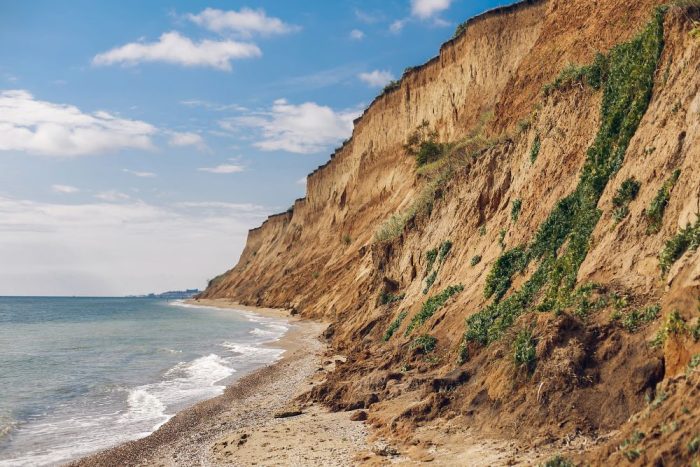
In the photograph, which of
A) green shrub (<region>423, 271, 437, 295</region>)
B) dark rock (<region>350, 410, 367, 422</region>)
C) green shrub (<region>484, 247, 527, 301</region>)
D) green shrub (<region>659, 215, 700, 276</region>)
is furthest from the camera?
green shrub (<region>423, 271, 437, 295</region>)

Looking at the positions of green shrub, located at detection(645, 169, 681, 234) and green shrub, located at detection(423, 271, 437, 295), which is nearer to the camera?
green shrub, located at detection(645, 169, 681, 234)

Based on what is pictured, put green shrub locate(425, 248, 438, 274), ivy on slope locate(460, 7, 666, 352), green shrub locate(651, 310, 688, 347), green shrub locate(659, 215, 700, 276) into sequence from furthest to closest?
green shrub locate(425, 248, 438, 274) → ivy on slope locate(460, 7, 666, 352) → green shrub locate(659, 215, 700, 276) → green shrub locate(651, 310, 688, 347)

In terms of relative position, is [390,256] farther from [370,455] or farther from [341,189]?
[341,189]

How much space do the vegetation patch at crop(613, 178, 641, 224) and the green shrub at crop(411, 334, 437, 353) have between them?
605 centimetres

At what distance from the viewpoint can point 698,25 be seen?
455 inches

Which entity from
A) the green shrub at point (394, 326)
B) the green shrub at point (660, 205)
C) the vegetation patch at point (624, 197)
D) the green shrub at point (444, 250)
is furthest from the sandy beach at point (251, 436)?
the vegetation patch at point (624, 197)

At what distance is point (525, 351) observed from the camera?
32.2 ft

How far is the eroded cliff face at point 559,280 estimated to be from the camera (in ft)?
27.0

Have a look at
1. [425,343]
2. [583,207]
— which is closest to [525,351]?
[583,207]

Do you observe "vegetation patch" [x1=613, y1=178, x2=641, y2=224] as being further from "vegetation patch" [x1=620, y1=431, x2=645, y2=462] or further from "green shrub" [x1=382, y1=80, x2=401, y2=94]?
"green shrub" [x1=382, y1=80, x2=401, y2=94]

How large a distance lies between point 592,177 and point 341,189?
52392 mm

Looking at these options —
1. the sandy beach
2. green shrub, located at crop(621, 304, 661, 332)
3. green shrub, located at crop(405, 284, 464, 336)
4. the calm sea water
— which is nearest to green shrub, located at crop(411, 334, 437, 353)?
green shrub, located at crop(405, 284, 464, 336)

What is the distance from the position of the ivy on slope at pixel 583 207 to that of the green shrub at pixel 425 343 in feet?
4.88

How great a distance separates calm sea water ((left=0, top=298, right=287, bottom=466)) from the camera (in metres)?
13.6
